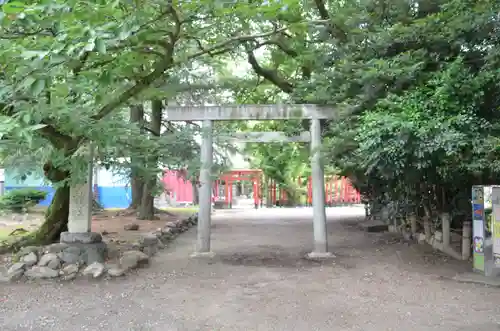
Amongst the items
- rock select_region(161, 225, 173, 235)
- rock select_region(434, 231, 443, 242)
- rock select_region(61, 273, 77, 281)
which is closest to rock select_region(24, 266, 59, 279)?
rock select_region(61, 273, 77, 281)

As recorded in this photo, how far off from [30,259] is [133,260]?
166 cm

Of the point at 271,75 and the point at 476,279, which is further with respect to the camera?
the point at 271,75

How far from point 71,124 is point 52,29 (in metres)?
1.86

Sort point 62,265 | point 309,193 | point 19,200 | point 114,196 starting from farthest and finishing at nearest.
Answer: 1. point 309,193
2. point 114,196
3. point 19,200
4. point 62,265

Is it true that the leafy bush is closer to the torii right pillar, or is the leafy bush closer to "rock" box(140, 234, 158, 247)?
"rock" box(140, 234, 158, 247)

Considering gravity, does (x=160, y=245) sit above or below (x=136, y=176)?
below

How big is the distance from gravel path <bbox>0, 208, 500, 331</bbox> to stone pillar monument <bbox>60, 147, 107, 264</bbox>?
106 cm

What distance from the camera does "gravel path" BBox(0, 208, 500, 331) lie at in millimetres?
5113

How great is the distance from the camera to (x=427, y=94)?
699 centimetres

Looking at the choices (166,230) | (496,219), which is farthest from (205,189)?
(496,219)

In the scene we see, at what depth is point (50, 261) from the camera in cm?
769

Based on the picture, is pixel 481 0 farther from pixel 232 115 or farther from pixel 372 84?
pixel 232 115

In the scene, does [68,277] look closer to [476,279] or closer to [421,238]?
[476,279]

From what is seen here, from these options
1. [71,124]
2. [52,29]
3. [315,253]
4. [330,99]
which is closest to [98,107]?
[71,124]
